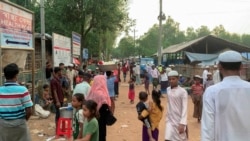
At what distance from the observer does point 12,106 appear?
441 centimetres

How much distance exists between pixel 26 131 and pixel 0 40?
3482 millimetres

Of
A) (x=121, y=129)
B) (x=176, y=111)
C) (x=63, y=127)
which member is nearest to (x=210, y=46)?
(x=121, y=129)

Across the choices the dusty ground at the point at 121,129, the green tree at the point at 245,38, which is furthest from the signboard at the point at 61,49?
the green tree at the point at 245,38

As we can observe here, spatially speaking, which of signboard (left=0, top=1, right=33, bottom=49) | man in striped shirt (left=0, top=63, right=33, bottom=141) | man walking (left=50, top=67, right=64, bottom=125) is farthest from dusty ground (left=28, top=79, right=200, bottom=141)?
man in striped shirt (left=0, top=63, right=33, bottom=141)

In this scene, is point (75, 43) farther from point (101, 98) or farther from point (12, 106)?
point (12, 106)

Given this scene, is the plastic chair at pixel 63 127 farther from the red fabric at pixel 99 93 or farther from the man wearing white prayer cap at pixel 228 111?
the man wearing white prayer cap at pixel 228 111

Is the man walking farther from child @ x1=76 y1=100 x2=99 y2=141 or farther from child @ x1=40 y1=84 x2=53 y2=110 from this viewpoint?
child @ x1=76 y1=100 x2=99 y2=141

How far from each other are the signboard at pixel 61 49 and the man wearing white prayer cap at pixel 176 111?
6714mm

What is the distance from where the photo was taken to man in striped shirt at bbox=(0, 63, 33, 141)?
439 cm

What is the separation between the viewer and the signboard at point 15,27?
25.4 feet

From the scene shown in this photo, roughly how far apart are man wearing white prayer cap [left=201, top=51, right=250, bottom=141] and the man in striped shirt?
2515 millimetres

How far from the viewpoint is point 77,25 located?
2322 cm

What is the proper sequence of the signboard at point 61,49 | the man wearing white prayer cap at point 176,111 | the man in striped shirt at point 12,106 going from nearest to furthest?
the man in striped shirt at point 12,106, the man wearing white prayer cap at point 176,111, the signboard at point 61,49

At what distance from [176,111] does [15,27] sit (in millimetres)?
4991
